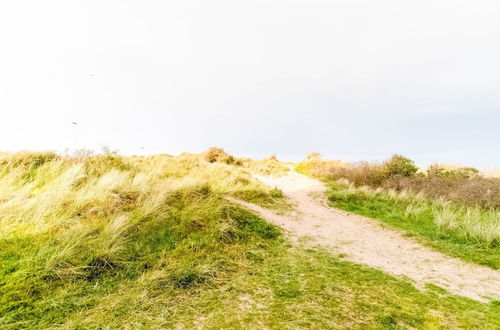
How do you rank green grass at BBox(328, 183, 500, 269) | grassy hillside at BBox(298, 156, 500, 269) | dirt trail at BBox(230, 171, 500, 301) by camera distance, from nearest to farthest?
dirt trail at BBox(230, 171, 500, 301) → green grass at BBox(328, 183, 500, 269) → grassy hillside at BBox(298, 156, 500, 269)

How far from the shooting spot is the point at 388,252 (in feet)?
20.0

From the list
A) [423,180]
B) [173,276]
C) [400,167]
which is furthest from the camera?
[400,167]

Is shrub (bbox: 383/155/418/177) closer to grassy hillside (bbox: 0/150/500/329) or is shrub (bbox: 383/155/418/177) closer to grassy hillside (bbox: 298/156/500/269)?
grassy hillside (bbox: 298/156/500/269)

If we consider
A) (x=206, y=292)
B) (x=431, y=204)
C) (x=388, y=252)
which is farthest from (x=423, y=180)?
(x=206, y=292)

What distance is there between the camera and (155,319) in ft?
10.0

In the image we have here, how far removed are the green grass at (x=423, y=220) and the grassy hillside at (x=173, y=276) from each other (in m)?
2.67

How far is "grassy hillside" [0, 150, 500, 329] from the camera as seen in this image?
3.16 metres

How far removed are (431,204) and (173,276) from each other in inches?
419

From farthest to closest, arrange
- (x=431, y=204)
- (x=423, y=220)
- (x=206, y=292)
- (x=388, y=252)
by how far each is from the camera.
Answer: (x=431, y=204) → (x=423, y=220) → (x=388, y=252) → (x=206, y=292)

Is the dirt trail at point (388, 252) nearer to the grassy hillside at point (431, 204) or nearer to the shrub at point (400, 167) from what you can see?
the grassy hillside at point (431, 204)

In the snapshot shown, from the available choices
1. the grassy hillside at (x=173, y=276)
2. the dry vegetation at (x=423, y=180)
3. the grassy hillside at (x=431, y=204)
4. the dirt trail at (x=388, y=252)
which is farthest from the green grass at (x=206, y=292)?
the dry vegetation at (x=423, y=180)

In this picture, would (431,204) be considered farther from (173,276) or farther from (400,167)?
(173,276)

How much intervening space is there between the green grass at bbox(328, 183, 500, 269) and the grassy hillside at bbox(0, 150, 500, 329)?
2671 millimetres

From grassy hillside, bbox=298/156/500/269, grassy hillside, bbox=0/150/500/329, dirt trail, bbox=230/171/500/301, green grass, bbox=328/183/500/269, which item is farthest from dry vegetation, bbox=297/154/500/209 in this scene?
grassy hillside, bbox=0/150/500/329
